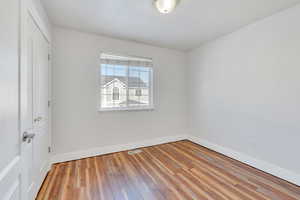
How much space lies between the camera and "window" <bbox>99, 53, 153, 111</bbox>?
3.00m

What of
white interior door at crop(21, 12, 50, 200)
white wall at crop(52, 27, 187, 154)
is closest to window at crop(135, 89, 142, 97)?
white wall at crop(52, 27, 187, 154)

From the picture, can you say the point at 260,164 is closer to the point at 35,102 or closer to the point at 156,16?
the point at 156,16

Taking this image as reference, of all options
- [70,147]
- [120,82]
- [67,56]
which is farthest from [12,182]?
[120,82]

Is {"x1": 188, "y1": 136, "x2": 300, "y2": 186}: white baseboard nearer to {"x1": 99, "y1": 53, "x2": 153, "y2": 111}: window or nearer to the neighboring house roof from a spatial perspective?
{"x1": 99, "y1": 53, "x2": 153, "y2": 111}: window

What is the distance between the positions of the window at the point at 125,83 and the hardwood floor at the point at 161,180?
1129 mm

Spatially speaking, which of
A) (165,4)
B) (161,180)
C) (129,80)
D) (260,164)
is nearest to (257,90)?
(260,164)

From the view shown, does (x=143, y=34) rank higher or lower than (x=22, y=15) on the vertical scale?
higher

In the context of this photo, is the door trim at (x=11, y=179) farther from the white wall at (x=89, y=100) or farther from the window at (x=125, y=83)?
the window at (x=125, y=83)

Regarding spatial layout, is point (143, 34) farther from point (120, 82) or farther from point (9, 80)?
point (9, 80)

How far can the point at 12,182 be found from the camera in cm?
75

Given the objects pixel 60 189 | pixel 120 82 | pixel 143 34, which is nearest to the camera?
pixel 60 189

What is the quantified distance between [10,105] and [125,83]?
2510 millimetres

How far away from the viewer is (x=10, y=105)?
2.52 feet

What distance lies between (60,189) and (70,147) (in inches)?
35.1
